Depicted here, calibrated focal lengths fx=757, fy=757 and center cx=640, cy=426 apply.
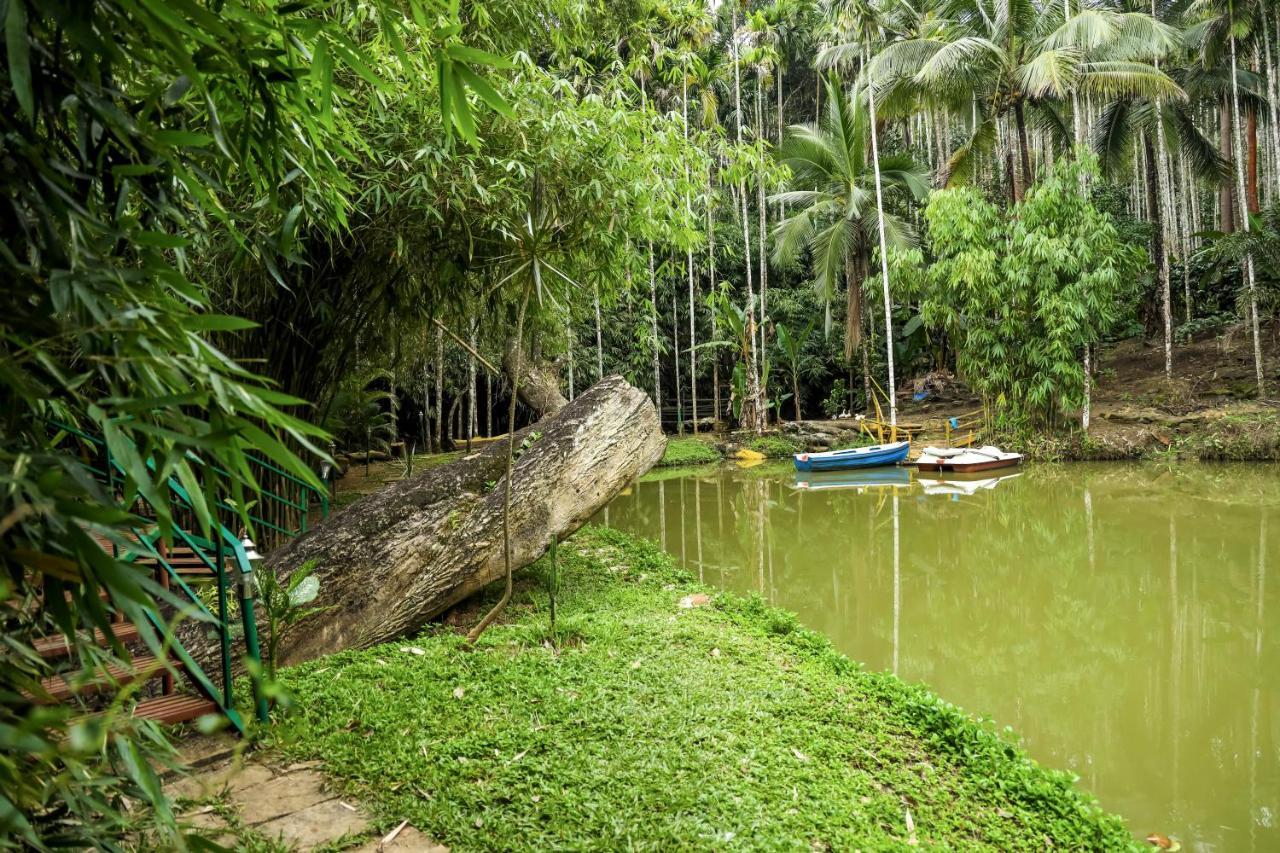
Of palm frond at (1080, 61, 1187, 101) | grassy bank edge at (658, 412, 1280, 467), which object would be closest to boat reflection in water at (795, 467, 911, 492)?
grassy bank edge at (658, 412, 1280, 467)

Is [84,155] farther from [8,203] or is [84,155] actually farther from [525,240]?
[525,240]

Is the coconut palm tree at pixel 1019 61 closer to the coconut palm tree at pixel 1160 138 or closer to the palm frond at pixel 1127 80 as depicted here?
the palm frond at pixel 1127 80

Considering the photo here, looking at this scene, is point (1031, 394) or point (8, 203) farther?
point (1031, 394)

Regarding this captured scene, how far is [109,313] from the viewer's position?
1077 mm

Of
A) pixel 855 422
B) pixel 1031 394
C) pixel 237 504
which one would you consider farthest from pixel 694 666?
pixel 855 422

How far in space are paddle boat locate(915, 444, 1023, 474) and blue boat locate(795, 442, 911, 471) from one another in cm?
50

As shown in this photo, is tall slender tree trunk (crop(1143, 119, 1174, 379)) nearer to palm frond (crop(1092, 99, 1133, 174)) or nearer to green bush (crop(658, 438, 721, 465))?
palm frond (crop(1092, 99, 1133, 174))

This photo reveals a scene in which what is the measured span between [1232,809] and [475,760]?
3032 mm

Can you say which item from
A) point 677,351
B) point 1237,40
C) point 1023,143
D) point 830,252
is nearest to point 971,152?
point 1023,143

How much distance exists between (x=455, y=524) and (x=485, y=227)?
6.09ft

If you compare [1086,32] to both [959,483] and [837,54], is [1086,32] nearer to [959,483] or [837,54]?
[837,54]

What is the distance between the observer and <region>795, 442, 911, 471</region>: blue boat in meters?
13.2

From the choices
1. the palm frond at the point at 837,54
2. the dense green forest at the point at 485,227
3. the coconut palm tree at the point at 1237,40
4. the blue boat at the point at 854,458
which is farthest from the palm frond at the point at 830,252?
the coconut palm tree at the point at 1237,40

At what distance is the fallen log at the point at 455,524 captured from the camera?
398 cm
